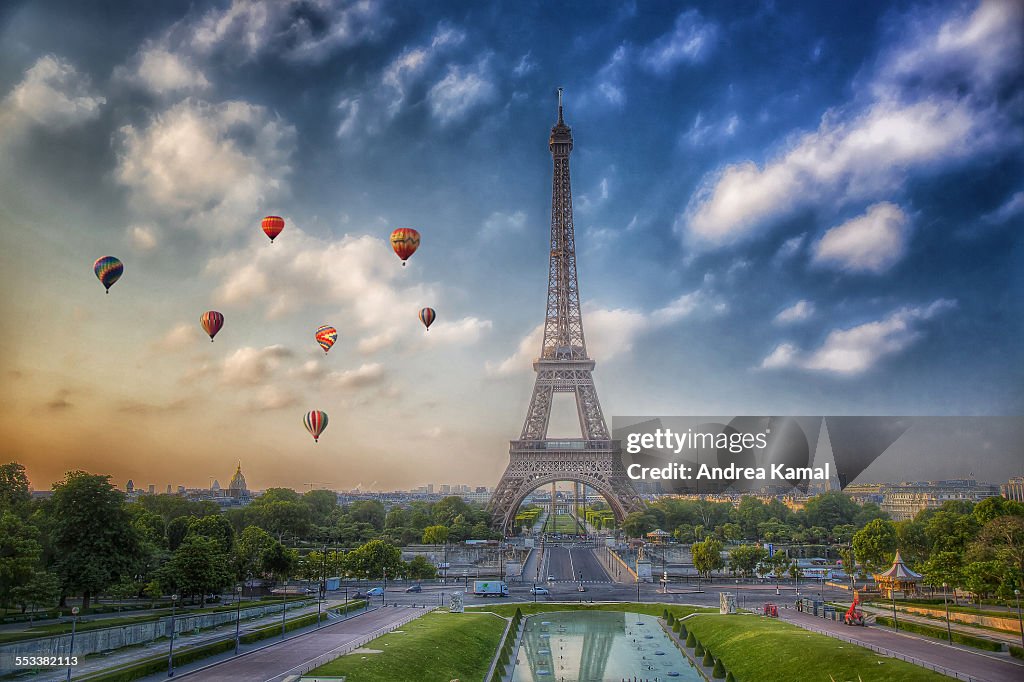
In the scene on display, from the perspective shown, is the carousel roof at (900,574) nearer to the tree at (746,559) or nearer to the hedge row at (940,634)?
the hedge row at (940,634)

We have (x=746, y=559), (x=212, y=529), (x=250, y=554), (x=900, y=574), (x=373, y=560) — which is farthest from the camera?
(x=746, y=559)

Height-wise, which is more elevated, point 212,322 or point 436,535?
point 212,322

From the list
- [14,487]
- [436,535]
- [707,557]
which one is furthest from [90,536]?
[707,557]

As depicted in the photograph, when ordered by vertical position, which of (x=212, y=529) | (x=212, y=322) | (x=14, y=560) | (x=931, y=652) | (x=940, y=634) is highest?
(x=212, y=322)

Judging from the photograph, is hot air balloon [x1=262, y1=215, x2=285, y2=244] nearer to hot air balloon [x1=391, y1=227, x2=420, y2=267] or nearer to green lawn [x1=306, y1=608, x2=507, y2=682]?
hot air balloon [x1=391, y1=227, x2=420, y2=267]

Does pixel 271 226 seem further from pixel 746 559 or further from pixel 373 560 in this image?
pixel 746 559

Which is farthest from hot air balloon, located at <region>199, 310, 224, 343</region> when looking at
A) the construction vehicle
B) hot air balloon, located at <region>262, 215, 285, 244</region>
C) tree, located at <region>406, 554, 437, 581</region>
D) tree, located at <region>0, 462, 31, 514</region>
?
the construction vehicle

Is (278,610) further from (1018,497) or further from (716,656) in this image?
(1018,497)

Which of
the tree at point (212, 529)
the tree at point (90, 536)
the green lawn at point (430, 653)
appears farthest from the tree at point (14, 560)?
the tree at point (212, 529)
